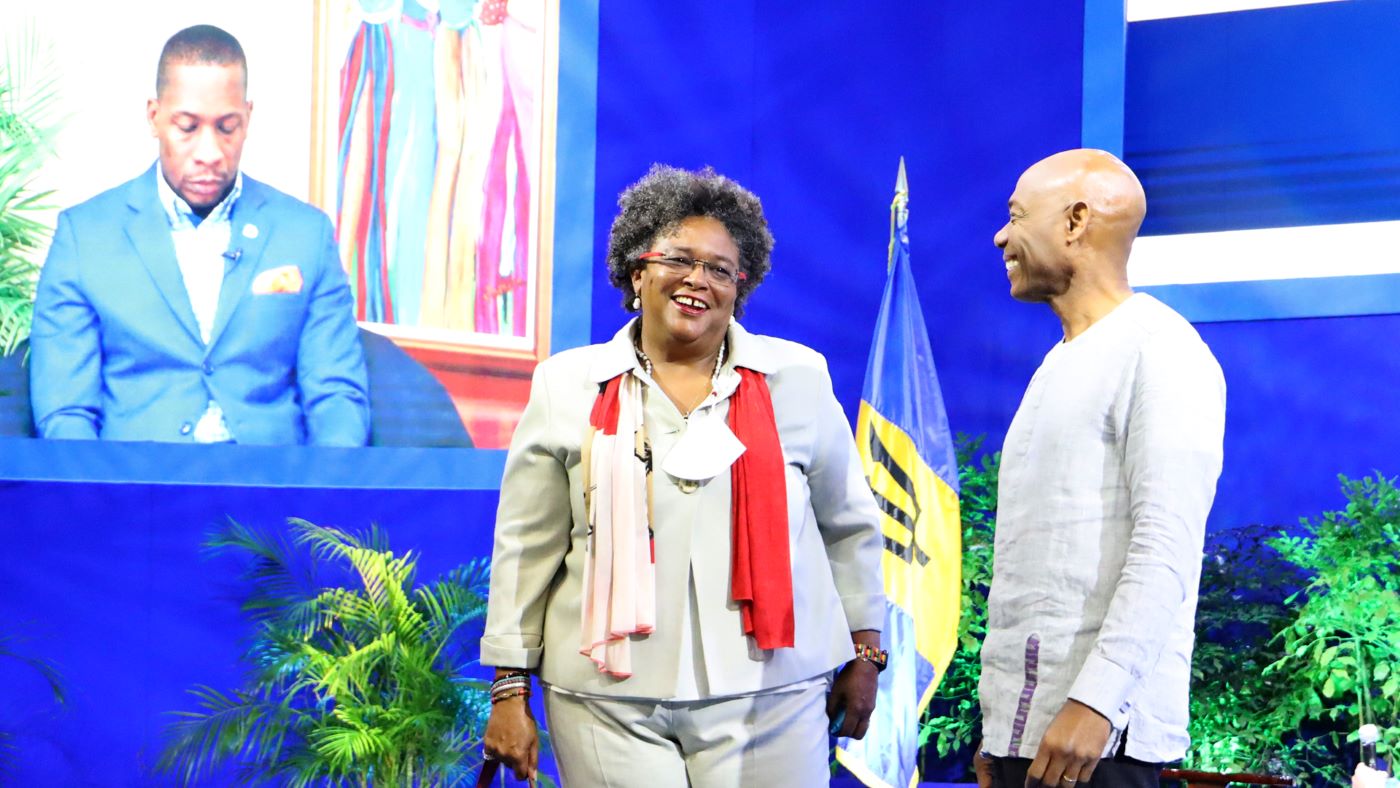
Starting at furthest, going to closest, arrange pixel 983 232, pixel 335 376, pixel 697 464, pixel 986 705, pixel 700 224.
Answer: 1. pixel 983 232
2. pixel 335 376
3. pixel 700 224
4. pixel 697 464
5. pixel 986 705

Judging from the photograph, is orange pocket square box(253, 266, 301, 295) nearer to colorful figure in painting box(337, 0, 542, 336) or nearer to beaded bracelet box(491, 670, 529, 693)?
colorful figure in painting box(337, 0, 542, 336)

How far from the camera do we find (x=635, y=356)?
101 inches

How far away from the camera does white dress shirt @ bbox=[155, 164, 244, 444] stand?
4.56 metres

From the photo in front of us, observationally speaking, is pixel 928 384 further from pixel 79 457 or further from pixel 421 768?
pixel 79 457

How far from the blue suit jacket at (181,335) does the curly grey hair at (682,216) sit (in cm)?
228

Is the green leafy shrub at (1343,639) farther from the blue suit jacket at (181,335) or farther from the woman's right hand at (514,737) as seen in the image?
the blue suit jacket at (181,335)

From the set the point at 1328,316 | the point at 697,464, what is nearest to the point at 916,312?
the point at 1328,316

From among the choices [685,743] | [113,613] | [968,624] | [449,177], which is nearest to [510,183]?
[449,177]

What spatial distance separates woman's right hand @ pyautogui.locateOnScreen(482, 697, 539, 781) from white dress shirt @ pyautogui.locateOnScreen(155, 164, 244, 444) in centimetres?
239

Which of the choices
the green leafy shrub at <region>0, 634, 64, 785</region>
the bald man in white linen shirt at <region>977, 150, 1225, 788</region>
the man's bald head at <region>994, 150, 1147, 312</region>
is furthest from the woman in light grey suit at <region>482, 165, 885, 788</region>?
the green leafy shrub at <region>0, 634, 64, 785</region>

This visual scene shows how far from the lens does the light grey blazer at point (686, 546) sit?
2365 mm

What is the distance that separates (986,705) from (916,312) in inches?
111

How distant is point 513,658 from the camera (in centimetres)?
249

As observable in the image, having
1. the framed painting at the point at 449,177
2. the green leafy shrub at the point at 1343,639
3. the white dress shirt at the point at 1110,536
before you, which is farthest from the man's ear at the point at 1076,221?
the framed painting at the point at 449,177
